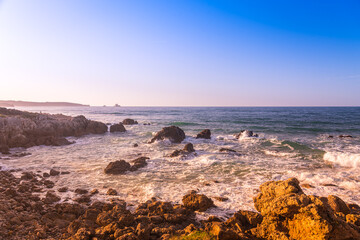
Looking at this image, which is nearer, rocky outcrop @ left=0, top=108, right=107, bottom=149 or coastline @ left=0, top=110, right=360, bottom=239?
coastline @ left=0, top=110, right=360, bottom=239

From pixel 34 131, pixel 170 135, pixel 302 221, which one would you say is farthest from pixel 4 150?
pixel 302 221

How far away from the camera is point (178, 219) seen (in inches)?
217

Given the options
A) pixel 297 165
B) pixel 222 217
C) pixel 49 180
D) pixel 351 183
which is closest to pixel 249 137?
pixel 297 165

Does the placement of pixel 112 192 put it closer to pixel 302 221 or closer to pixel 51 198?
pixel 51 198

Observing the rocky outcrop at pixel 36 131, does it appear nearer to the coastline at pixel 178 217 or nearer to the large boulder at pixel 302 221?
the coastline at pixel 178 217

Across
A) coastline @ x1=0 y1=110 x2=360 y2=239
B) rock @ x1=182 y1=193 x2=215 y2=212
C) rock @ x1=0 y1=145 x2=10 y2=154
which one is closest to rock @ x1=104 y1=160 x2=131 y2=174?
coastline @ x1=0 y1=110 x2=360 y2=239

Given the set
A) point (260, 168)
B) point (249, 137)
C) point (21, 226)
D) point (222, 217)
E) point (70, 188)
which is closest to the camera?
point (21, 226)

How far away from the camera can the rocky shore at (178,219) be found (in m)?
4.18

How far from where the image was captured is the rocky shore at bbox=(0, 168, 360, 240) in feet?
13.7

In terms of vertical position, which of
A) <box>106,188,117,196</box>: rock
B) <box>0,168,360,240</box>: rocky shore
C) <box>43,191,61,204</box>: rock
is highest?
<box>0,168,360,240</box>: rocky shore

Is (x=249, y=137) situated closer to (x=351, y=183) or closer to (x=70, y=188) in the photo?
(x=351, y=183)

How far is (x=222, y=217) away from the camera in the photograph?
601cm

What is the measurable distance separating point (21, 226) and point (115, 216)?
2471 millimetres

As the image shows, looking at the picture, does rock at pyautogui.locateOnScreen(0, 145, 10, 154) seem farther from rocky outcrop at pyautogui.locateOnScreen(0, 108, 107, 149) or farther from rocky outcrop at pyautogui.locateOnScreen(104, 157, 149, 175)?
rocky outcrop at pyautogui.locateOnScreen(104, 157, 149, 175)
